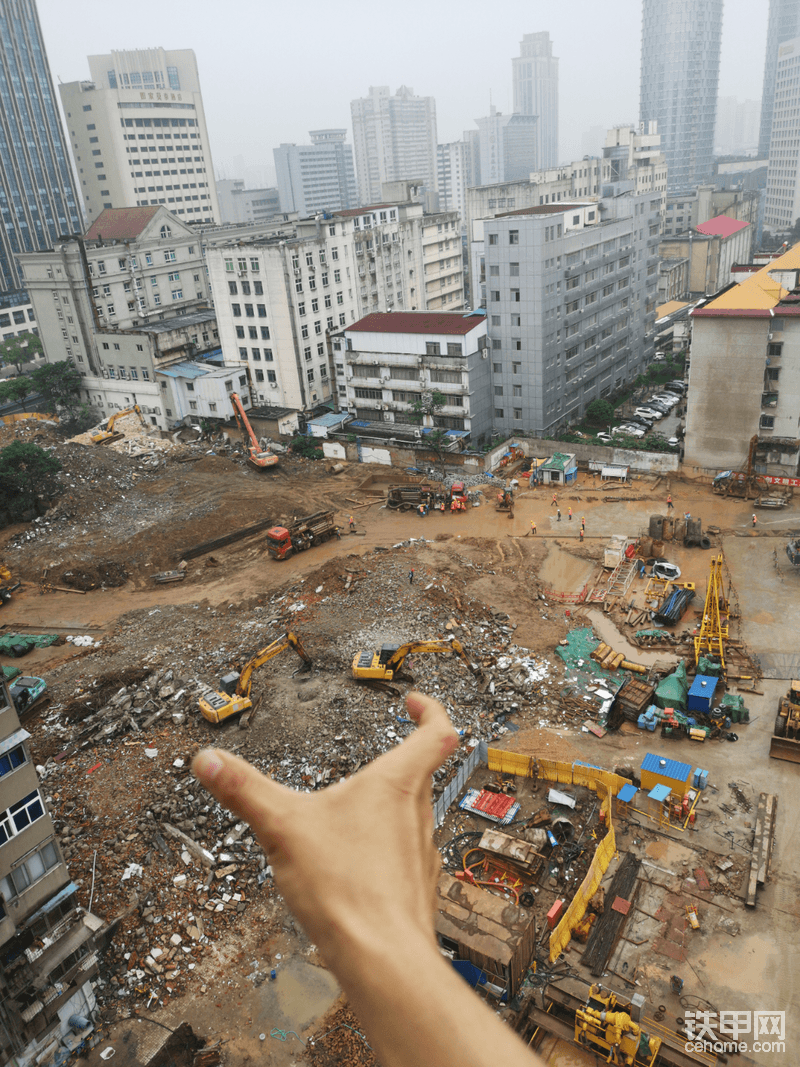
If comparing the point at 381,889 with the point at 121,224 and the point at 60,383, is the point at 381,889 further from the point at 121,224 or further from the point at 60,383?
the point at 121,224

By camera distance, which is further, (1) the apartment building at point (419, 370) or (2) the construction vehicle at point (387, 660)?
(1) the apartment building at point (419, 370)

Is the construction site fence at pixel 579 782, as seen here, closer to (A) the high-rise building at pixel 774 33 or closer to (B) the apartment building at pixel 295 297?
(B) the apartment building at pixel 295 297

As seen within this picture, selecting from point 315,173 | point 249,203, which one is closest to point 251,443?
point 249,203

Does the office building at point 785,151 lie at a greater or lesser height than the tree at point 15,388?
greater

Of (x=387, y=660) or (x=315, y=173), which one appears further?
(x=315, y=173)

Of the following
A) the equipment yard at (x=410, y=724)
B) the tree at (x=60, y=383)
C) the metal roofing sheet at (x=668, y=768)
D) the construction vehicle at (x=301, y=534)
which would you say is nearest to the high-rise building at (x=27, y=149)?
the tree at (x=60, y=383)

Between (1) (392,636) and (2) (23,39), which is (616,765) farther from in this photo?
(2) (23,39)
